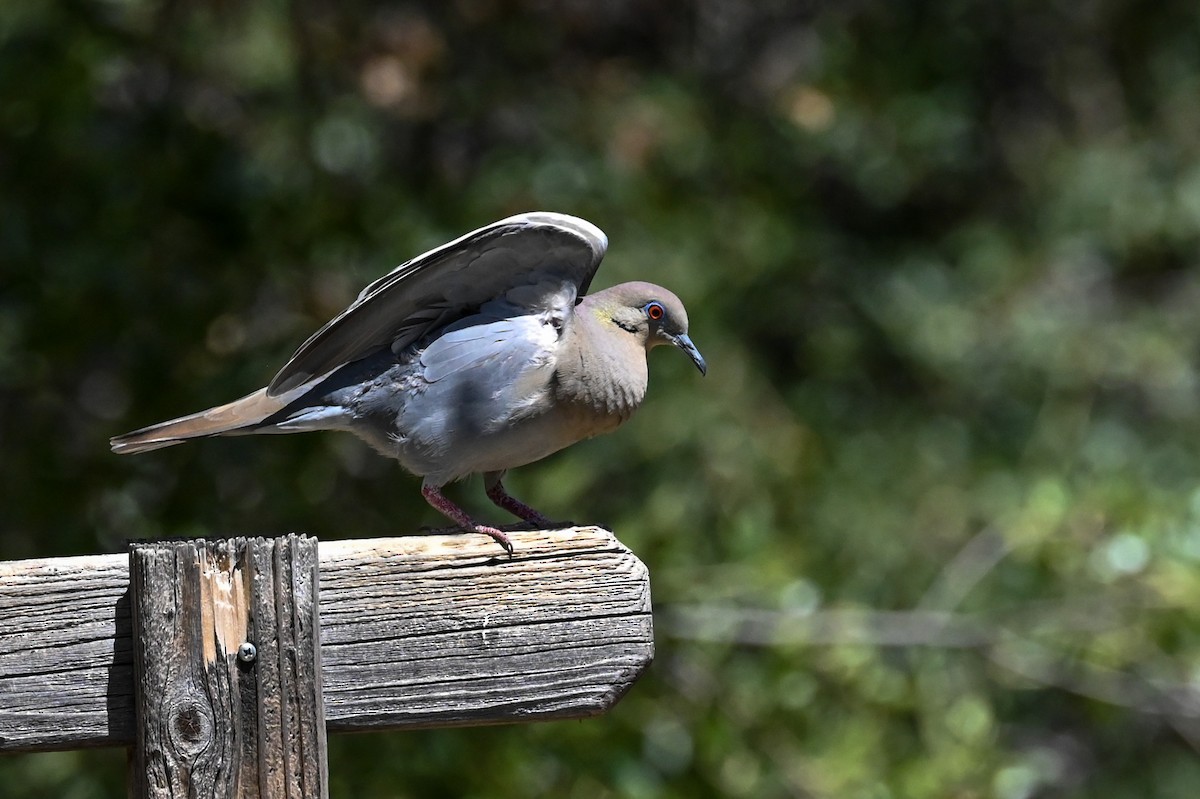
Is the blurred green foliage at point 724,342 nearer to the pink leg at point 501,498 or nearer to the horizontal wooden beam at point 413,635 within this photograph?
the pink leg at point 501,498

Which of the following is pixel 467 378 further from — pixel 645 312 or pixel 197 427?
pixel 645 312

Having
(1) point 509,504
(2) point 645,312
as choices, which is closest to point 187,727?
(1) point 509,504

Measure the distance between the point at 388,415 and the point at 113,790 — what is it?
176 centimetres

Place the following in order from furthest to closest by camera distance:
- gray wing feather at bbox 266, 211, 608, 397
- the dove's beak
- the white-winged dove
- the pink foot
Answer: the dove's beak
the pink foot
the white-winged dove
gray wing feather at bbox 266, 211, 608, 397

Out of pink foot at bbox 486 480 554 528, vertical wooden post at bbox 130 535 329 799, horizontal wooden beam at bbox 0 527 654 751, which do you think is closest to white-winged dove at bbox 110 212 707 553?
pink foot at bbox 486 480 554 528

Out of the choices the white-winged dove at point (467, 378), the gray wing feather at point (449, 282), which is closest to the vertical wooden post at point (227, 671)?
the gray wing feather at point (449, 282)

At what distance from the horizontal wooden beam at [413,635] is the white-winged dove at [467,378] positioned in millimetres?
723

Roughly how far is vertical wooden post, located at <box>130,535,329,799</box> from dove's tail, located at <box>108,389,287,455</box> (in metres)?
0.99

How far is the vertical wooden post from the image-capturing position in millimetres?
1536

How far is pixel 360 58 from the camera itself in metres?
4.86

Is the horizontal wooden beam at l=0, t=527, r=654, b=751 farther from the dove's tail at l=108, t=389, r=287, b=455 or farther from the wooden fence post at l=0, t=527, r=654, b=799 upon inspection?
the dove's tail at l=108, t=389, r=287, b=455

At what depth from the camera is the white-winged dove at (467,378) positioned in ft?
8.27

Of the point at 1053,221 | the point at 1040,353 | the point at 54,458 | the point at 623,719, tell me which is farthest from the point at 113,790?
the point at 1053,221

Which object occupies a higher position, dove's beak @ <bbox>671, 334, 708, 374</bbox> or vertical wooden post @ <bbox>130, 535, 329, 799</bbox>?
dove's beak @ <bbox>671, 334, 708, 374</bbox>
